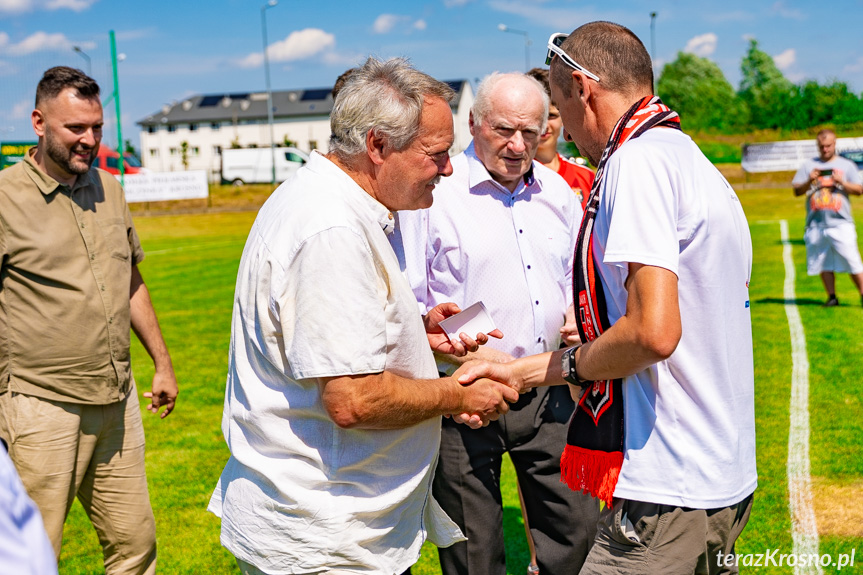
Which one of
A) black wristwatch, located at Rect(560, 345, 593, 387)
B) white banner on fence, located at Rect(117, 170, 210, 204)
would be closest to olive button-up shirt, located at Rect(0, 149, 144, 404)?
black wristwatch, located at Rect(560, 345, 593, 387)

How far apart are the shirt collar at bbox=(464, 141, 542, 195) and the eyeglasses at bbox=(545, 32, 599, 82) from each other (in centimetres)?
134

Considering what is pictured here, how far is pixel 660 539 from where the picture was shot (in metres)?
2.46

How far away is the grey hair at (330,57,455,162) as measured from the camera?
2.55m

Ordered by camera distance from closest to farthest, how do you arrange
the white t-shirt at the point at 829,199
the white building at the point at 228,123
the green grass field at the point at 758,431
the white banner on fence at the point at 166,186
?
the green grass field at the point at 758,431, the white t-shirt at the point at 829,199, the white banner on fence at the point at 166,186, the white building at the point at 228,123

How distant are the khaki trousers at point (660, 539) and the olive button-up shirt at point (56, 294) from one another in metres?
2.70

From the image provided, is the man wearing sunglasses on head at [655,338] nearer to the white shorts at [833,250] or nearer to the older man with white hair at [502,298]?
the older man with white hair at [502,298]

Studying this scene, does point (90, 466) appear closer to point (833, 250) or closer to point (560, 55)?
point (560, 55)

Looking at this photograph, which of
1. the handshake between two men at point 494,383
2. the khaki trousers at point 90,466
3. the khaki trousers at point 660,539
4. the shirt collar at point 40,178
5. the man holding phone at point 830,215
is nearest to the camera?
the khaki trousers at point 660,539

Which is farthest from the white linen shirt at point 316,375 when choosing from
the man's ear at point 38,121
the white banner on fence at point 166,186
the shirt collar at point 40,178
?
the white banner on fence at point 166,186

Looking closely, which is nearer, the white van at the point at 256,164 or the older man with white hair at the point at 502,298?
the older man with white hair at the point at 502,298

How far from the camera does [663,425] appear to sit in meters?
2.45

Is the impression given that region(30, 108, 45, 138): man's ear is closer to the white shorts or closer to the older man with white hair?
the older man with white hair

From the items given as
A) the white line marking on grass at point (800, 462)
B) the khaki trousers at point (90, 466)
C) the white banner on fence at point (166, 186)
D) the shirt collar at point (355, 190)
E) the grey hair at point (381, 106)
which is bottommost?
the white line marking on grass at point (800, 462)

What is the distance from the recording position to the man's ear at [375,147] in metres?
2.58
